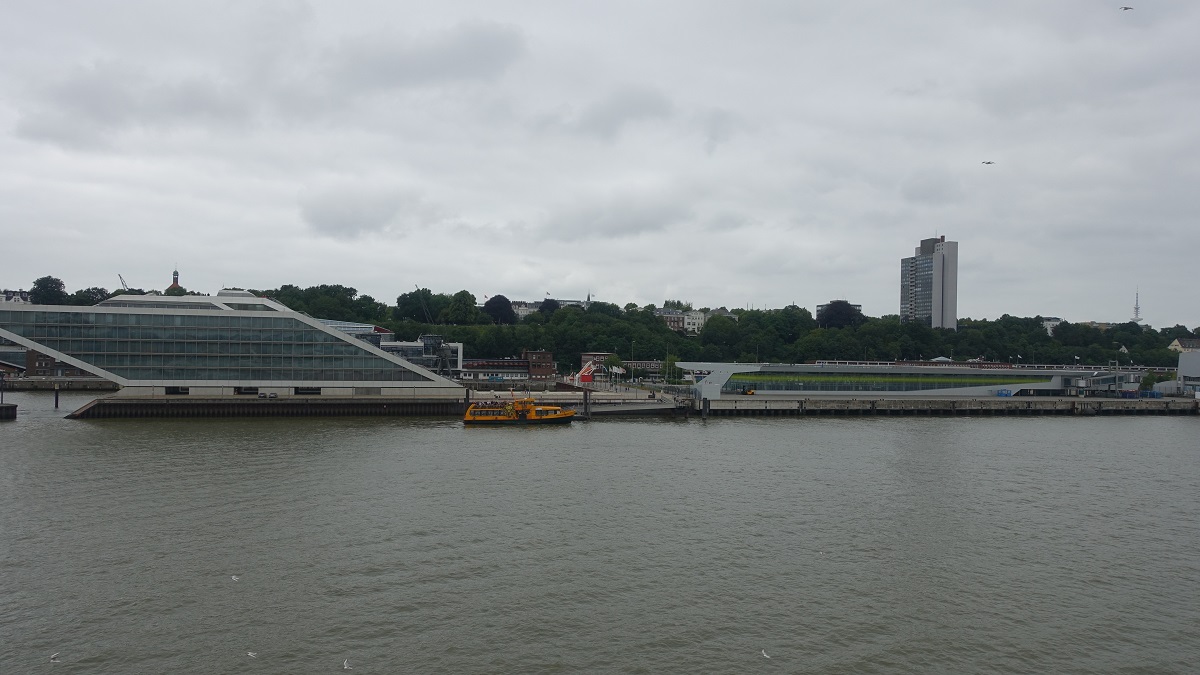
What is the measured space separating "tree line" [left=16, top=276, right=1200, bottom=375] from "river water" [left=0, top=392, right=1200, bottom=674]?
288 ft

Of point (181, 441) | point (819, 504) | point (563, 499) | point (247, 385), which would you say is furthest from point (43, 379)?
point (819, 504)

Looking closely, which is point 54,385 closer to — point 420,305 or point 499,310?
point 420,305

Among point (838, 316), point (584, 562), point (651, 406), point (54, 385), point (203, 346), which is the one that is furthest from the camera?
point (838, 316)

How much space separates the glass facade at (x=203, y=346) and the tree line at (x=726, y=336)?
2491 inches

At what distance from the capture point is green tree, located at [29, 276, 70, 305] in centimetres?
13843

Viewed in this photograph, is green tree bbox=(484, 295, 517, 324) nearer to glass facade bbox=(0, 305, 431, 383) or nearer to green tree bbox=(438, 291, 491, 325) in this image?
green tree bbox=(438, 291, 491, 325)

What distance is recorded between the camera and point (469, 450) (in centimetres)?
4141

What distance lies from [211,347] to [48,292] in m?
106

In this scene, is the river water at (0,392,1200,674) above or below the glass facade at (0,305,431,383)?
below

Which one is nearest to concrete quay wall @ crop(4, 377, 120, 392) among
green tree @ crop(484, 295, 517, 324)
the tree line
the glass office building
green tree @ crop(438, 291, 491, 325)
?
the glass office building

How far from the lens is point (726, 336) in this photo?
147125 mm

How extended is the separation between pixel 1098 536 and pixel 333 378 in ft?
170

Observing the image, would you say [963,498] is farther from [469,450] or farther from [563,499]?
[469,450]

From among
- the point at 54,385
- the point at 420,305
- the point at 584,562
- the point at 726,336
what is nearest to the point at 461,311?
the point at 420,305
